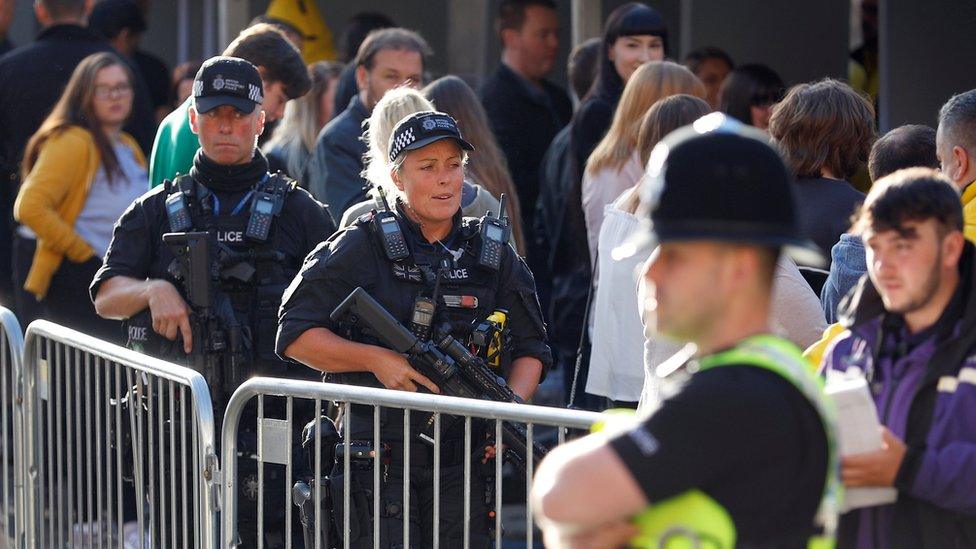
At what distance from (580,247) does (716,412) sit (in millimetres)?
4541

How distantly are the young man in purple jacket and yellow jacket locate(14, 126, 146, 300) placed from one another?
4737 millimetres

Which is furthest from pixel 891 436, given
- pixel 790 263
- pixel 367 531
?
pixel 367 531

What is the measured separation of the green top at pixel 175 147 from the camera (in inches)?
226

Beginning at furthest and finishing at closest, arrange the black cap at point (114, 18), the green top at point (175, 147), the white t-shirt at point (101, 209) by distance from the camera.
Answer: the black cap at point (114, 18), the white t-shirt at point (101, 209), the green top at point (175, 147)

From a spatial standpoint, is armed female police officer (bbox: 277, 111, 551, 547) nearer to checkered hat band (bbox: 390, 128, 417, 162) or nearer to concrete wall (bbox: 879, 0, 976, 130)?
checkered hat band (bbox: 390, 128, 417, 162)

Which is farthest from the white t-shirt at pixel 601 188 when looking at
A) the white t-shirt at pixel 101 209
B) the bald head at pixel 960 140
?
the white t-shirt at pixel 101 209

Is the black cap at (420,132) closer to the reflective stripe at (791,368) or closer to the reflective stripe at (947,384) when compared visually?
the reflective stripe at (947,384)

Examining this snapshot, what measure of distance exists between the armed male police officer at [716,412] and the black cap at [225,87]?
129 inches

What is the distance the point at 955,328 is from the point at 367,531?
191 cm

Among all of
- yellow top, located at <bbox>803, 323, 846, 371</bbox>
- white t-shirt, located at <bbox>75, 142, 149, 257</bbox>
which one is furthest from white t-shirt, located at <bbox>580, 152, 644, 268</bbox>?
yellow top, located at <bbox>803, 323, 846, 371</bbox>

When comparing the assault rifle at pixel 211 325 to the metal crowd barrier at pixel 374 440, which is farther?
the assault rifle at pixel 211 325

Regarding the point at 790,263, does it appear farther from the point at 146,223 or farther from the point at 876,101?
the point at 876,101

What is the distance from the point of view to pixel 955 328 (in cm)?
289

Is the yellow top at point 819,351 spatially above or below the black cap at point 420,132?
below
